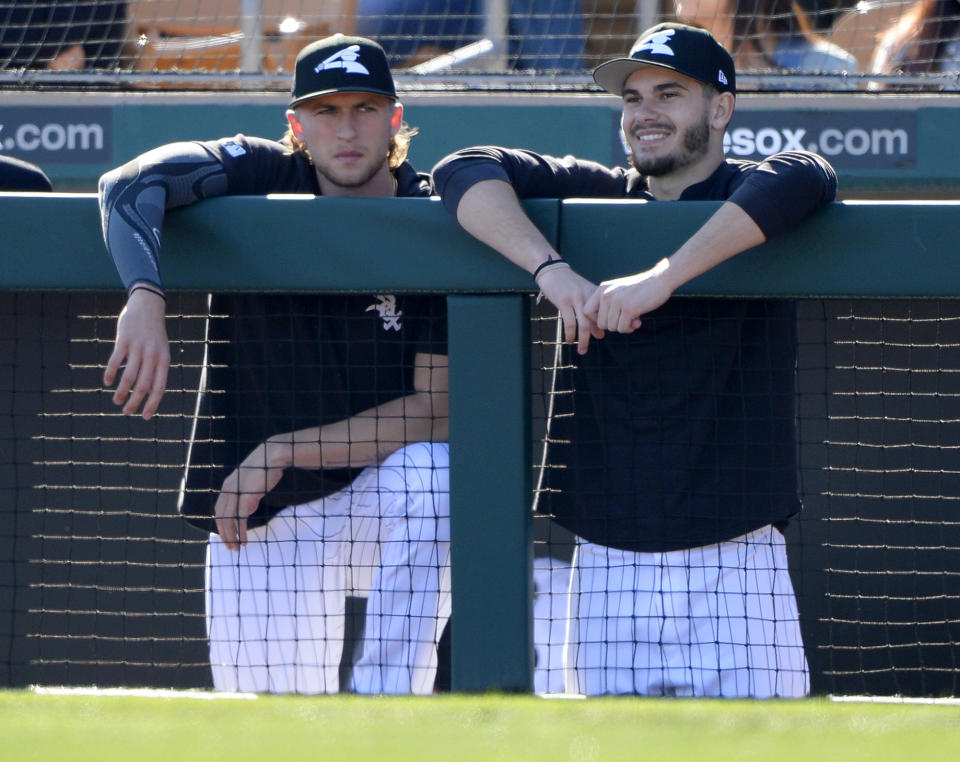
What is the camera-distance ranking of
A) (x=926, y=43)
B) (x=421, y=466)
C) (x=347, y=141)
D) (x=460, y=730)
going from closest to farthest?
(x=460, y=730), (x=421, y=466), (x=347, y=141), (x=926, y=43)

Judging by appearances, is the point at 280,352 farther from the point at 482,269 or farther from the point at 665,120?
the point at 665,120

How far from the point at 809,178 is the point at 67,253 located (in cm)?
132

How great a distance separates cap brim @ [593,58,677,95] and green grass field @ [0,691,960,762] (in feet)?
4.82

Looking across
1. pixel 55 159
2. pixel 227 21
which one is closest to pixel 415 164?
pixel 55 159

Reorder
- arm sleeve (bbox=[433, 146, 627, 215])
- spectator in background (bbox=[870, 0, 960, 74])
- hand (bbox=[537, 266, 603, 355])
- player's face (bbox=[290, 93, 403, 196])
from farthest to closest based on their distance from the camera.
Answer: spectator in background (bbox=[870, 0, 960, 74]), player's face (bbox=[290, 93, 403, 196]), arm sleeve (bbox=[433, 146, 627, 215]), hand (bbox=[537, 266, 603, 355])

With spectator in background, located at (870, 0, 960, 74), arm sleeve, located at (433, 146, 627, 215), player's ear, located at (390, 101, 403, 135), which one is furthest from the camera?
spectator in background, located at (870, 0, 960, 74)

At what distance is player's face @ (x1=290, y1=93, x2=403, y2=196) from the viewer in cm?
285

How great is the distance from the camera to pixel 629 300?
7.07ft

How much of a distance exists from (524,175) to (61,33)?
10.1 ft

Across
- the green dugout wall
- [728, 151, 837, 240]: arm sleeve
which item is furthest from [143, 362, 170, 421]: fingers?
the green dugout wall

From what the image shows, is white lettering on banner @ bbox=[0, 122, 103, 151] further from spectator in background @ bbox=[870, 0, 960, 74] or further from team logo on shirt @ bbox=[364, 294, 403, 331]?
spectator in background @ bbox=[870, 0, 960, 74]

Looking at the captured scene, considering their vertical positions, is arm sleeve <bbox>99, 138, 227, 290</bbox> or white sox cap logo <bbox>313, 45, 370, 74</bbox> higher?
white sox cap logo <bbox>313, 45, 370, 74</bbox>

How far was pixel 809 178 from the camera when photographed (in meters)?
2.21

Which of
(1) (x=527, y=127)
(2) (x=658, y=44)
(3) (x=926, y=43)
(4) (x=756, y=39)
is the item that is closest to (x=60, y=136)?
(1) (x=527, y=127)
